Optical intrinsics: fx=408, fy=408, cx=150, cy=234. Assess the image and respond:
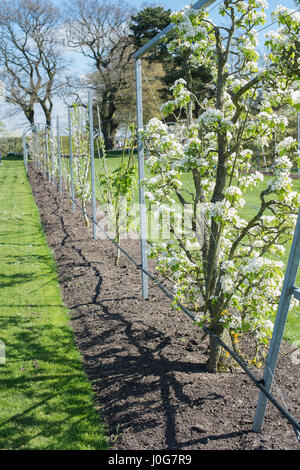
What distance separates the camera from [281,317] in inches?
87.0

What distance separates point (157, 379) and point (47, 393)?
2.81ft

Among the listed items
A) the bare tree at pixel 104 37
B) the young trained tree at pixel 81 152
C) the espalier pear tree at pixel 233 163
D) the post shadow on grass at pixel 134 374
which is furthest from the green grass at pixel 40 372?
the bare tree at pixel 104 37

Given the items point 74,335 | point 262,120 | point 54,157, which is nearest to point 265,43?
point 262,120

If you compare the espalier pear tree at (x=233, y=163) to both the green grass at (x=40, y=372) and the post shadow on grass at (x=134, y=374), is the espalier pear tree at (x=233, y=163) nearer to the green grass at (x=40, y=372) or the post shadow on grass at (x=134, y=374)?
the post shadow on grass at (x=134, y=374)

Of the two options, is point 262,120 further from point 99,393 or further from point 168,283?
point 168,283

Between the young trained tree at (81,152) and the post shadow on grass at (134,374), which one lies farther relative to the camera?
the young trained tree at (81,152)

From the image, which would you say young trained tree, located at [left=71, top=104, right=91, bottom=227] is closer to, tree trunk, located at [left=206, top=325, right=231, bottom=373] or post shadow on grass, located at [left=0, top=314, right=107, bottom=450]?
post shadow on grass, located at [left=0, top=314, right=107, bottom=450]

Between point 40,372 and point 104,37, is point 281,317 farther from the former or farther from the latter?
point 104,37

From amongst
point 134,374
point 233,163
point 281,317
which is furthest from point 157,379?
point 233,163

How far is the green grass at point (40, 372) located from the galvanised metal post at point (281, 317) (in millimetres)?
992

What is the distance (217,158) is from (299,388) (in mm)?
1780

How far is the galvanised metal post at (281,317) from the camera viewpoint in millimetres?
2067

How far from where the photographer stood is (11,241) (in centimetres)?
790

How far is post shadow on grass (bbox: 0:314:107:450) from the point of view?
2.66 meters
